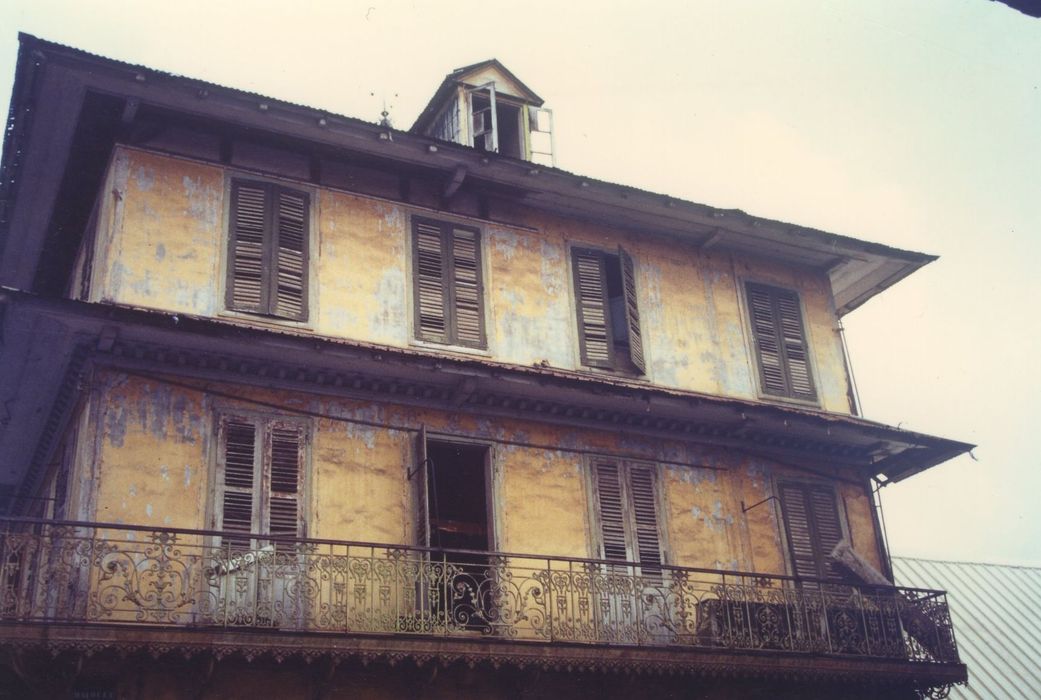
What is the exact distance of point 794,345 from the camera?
64.7 ft

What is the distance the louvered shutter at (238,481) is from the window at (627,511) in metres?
4.97

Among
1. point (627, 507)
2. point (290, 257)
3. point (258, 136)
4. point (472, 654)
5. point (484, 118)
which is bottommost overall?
point (472, 654)

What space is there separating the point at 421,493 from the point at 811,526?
6.73 metres

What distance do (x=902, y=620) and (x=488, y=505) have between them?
6.49 meters

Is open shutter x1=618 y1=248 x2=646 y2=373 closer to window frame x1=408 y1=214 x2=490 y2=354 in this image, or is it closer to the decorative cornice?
window frame x1=408 y1=214 x2=490 y2=354

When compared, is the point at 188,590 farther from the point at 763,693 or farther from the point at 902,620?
the point at 902,620

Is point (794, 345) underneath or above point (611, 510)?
above

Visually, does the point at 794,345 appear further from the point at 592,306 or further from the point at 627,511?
the point at 627,511

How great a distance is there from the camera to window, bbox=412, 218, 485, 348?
54.6ft

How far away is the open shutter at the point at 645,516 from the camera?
1670cm

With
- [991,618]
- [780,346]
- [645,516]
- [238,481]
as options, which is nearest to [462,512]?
[645,516]

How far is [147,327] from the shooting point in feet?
45.4

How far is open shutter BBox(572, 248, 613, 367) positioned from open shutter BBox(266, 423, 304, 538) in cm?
482

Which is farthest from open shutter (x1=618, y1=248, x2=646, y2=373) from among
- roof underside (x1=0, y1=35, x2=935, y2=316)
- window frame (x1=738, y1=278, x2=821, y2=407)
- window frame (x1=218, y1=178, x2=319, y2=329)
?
window frame (x1=218, y1=178, x2=319, y2=329)
